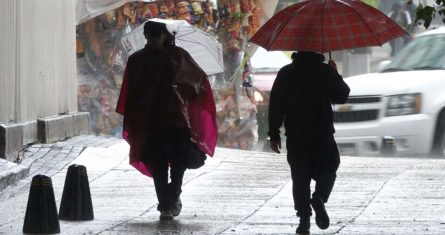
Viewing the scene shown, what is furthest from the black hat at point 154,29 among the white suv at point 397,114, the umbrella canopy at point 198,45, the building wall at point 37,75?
the white suv at point 397,114

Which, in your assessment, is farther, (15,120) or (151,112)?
(15,120)

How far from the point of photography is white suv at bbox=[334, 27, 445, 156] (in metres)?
16.0

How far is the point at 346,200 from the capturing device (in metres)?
11.8

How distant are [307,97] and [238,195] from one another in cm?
293

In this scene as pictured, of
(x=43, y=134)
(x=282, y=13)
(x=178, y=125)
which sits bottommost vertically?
(x=43, y=134)

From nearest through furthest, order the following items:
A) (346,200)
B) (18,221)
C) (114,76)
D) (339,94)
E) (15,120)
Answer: (339,94)
(18,221)
(346,200)
(15,120)
(114,76)

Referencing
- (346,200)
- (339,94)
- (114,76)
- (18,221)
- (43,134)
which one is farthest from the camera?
(114,76)

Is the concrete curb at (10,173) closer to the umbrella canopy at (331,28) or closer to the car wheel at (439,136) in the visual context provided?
the umbrella canopy at (331,28)

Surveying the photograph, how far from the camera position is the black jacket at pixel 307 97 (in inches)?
368

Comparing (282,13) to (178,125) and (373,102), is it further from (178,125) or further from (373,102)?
(373,102)

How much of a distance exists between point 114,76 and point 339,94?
32.7 ft

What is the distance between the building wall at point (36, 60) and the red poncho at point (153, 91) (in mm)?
3664

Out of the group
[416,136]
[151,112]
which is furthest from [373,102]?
[151,112]

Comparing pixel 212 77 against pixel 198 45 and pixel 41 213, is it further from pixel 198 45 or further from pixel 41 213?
pixel 41 213
